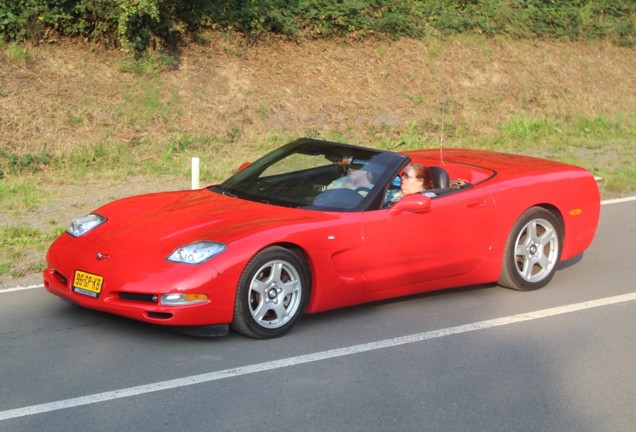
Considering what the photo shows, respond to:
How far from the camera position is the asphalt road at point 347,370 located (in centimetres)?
550

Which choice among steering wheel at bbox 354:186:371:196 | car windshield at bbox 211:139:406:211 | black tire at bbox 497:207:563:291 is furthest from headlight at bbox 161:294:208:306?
black tire at bbox 497:207:563:291

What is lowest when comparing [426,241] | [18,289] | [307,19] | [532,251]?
[18,289]

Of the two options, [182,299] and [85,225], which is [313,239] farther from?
[85,225]

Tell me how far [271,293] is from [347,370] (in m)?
0.85

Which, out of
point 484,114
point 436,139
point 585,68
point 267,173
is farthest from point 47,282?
point 585,68

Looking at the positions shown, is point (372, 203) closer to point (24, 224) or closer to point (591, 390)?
point (591, 390)

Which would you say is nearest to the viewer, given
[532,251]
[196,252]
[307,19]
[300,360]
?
[300,360]

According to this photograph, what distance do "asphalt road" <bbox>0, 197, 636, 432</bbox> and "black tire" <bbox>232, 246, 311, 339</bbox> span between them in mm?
116

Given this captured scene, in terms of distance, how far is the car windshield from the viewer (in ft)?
25.1

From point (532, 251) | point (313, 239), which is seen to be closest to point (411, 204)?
point (313, 239)

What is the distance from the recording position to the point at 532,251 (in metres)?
8.53

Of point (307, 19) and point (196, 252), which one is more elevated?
point (307, 19)

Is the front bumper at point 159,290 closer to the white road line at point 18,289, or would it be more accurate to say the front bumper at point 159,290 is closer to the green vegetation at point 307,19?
the white road line at point 18,289

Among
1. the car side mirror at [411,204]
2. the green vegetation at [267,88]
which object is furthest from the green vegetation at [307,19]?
the car side mirror at [411,204]
